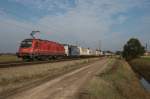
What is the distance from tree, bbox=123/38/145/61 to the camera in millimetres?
135125

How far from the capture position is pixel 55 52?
58.1 m

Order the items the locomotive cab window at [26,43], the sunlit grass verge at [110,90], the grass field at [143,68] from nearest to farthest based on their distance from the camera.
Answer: the sunlit grass verge at [110,90]
the locomotive cab window at [26,43]
the grass field at [143,68]

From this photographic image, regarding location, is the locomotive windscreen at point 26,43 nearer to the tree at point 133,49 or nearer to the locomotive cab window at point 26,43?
the locomotive cab window at point 26,43

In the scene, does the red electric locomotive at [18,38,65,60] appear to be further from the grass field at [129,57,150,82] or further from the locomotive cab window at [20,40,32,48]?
the grass field at [129,57,150,82]

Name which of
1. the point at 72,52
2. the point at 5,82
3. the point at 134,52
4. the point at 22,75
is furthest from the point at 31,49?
the point at 134,52

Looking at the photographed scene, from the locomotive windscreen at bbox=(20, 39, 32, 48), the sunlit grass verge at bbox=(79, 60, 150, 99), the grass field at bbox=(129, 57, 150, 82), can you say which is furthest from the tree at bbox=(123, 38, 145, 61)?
the sunlit grass verge at bbox=(79, 60, 150, 99)


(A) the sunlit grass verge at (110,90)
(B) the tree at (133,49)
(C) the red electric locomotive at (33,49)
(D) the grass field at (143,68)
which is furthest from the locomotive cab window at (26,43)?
(B) the tree at (133,49)

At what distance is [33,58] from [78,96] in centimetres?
3132

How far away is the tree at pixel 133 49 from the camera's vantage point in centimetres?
13512

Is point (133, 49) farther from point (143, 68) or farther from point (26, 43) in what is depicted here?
point (26, 43)

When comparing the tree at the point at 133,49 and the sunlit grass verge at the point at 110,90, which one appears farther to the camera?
the tree at the point at 133,49

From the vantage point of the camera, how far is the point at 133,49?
138m

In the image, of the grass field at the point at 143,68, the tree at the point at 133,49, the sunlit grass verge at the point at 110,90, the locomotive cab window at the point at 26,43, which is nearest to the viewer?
the sunlit grass verge at the point at 110,90

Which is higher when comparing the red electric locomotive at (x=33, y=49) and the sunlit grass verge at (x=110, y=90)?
the red electric locomotive at (x=33, y=49)
